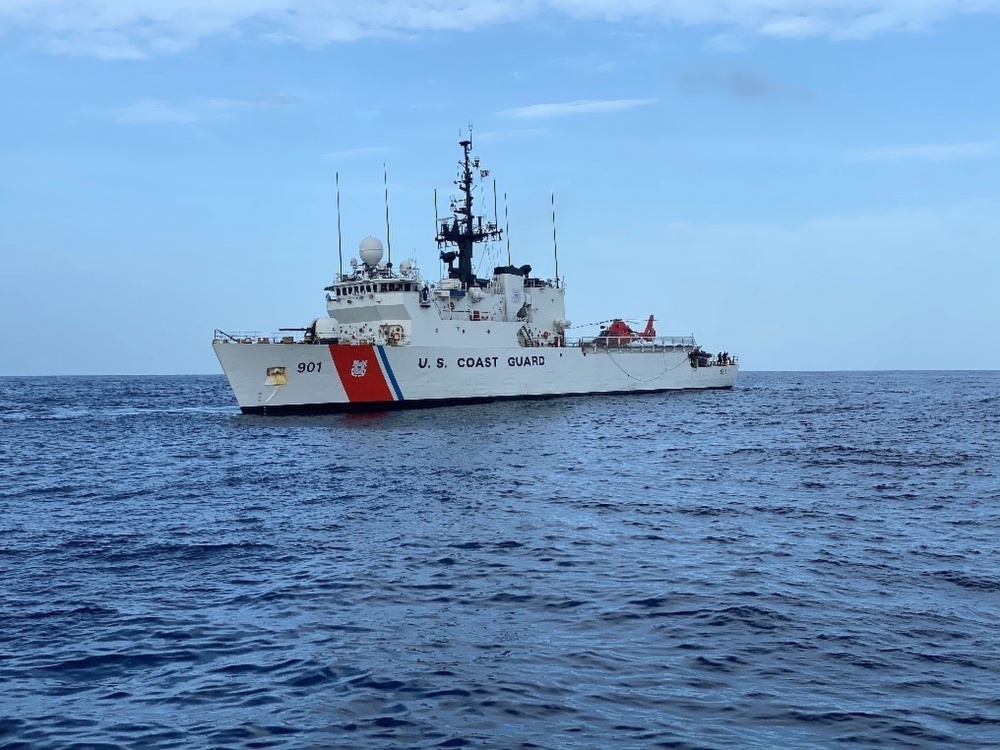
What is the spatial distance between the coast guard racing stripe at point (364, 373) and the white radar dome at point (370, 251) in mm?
6665

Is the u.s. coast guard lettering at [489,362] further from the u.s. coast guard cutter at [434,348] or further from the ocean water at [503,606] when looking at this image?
the ocean water at [503,606]

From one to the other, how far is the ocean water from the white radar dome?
876 inches

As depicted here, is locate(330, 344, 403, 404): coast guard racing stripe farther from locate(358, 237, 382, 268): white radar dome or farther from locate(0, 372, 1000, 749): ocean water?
locate(0, 372, 1000, 749): ocean water

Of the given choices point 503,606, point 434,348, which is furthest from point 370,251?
point 503,606

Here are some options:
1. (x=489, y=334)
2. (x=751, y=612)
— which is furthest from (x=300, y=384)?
(x=751, y=612)

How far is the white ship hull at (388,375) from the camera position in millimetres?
36344

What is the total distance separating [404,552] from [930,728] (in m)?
7.42

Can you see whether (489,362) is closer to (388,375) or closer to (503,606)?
(388,375)

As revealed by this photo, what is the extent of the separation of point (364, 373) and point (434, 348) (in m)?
3.83

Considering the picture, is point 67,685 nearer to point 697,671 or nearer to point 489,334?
point 697,671

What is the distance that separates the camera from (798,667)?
7734 mm

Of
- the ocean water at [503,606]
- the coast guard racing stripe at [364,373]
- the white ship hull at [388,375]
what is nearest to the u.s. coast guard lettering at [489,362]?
the white ship hull at [388,375]

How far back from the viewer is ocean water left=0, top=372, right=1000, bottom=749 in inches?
263

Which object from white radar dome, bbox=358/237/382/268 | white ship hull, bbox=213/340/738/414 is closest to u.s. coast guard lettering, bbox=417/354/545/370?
white ship hull, bbox=213/340/738/414
